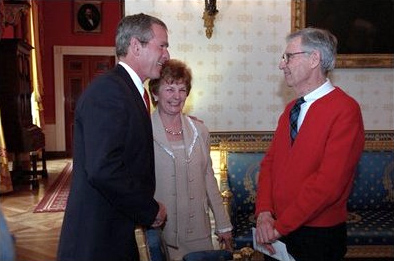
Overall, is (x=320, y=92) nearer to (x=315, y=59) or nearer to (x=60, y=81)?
(x=315, y=59)

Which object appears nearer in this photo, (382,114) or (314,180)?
(314,180)

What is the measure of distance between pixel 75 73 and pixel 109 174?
9350 millimetres

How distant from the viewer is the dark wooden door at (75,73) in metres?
10.4

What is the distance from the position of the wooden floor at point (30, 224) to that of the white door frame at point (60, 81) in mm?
3028

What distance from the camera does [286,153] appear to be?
1864mm

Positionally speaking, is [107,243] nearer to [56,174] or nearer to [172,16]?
[172,16]

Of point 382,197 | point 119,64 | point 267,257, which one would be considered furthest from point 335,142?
point 382,197

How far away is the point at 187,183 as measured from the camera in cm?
226

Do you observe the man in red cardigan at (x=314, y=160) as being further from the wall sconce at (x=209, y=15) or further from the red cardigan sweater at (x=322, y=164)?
the wall sconce at (x=209, y=15)

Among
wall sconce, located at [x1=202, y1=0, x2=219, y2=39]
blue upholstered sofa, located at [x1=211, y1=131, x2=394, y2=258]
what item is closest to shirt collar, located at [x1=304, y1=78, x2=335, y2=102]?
blue upholstered sofa, located at [x1=211, y1=131, x2=394, y2=258]

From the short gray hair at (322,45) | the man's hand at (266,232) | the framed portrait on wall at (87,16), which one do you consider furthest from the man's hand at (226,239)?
the framed portrait on wall at (87,16)

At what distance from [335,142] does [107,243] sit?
89 cm

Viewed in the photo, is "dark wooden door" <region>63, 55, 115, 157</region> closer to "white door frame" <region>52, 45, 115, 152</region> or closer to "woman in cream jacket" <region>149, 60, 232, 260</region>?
"white door frame" <region>52, 45, 115, 152</region>

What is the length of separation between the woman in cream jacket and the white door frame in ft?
27.5
